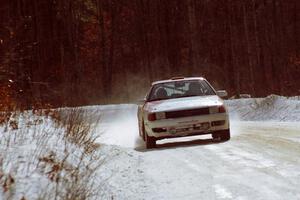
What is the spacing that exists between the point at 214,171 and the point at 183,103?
502 centimetres

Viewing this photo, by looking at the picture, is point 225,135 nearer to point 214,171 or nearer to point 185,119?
point 185,119

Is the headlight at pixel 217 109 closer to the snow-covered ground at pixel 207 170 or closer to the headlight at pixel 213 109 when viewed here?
the headlight at pixel 213 109

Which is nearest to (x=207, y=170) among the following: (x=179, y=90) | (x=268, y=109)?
(x=179, y=90)

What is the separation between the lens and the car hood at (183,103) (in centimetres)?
1349

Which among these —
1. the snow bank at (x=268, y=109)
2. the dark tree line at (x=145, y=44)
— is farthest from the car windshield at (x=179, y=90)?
the dark tree line at (x=145, y=44)

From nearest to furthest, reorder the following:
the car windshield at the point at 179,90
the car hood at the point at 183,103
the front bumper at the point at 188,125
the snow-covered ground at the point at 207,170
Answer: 1. the snow-covered ground at the point at 207,170
2. the front bumper at the point at 188,125
3. the car hood at the point at 183,103
4. the car windshield at the point at 179,90

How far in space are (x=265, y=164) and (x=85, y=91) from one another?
39.1 m

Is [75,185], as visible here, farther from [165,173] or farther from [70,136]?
[70,136]

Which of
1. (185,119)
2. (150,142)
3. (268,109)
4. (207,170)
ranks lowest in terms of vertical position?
(268,109)

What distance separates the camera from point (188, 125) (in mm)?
13406

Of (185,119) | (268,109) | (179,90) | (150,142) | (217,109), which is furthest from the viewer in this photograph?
(268,109)

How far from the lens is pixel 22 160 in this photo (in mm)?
6664

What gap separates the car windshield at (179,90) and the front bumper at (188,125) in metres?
1.22

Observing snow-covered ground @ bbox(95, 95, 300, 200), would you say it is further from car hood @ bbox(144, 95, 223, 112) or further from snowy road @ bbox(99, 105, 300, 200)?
car hood @ bbox(144, 95, 223, 112)
